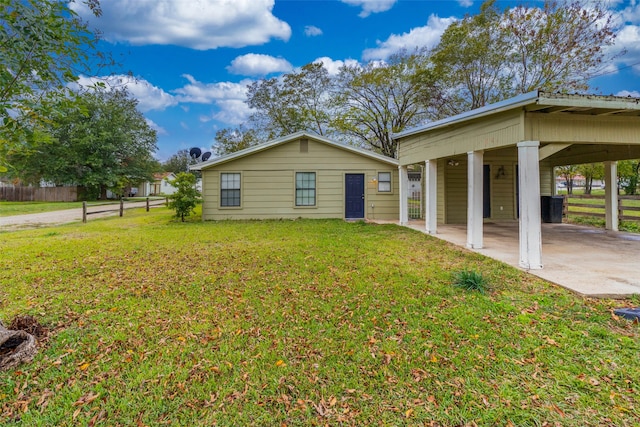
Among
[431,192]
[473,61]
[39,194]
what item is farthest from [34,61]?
[39,194]

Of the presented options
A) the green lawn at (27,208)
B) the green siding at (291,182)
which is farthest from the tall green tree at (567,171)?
the green lawn at (27,208)

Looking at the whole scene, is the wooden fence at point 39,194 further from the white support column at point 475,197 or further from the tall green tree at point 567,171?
the tall green tree at point 567,171

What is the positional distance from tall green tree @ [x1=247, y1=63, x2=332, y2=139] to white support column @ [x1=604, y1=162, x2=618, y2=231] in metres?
16.5

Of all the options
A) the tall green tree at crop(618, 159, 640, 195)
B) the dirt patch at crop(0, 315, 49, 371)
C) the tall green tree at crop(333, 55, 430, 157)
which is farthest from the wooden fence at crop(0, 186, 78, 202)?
the tall green tree at crop(618, 159, 640, 195)

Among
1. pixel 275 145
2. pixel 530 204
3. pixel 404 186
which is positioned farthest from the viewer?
pixel 275 145

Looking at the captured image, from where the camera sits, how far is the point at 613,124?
517 cm

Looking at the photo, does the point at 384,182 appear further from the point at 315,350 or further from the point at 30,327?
the point at 30,327

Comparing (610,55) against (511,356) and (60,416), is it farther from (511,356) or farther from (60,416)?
(60,416)

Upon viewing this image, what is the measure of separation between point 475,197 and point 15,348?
6920 millimetres

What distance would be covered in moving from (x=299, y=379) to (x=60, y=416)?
5.12ft

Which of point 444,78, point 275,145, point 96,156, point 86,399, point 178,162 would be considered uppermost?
point 178,162

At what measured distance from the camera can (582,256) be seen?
18.7 feet

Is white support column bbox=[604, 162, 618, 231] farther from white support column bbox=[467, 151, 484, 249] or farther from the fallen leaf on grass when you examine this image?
the fallen leaf on grass

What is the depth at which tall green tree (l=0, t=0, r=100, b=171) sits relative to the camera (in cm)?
209
